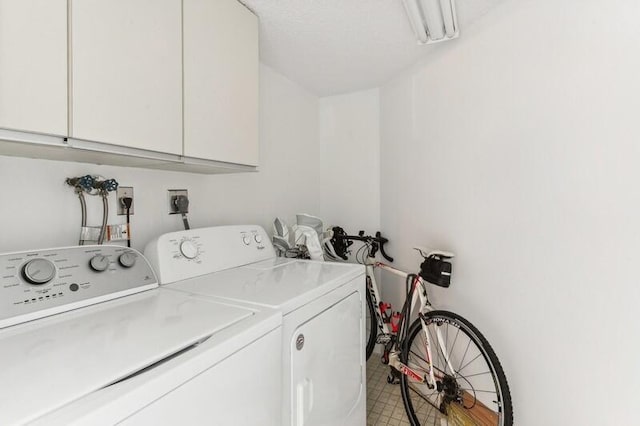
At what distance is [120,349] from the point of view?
716 millimetres

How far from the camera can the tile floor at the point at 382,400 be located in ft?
6.24

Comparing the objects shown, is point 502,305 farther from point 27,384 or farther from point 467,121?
point 27,384

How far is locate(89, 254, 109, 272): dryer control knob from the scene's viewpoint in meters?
1.08

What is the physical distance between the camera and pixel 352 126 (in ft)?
9.38

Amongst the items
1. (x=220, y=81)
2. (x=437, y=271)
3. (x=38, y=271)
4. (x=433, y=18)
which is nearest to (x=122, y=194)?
(x=38, y=271)

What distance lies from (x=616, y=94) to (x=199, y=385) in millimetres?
1722

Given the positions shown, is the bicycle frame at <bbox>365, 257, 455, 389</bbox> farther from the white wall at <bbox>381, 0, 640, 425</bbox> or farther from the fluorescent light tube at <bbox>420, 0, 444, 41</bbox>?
the fluorescent light tube at <bbox>420, 0, 444, 41</bbox>

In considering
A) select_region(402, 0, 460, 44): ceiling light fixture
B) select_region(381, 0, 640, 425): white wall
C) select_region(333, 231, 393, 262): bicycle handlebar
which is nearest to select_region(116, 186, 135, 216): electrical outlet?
select_region(333, 231, 393, 262): bicycle handlebar

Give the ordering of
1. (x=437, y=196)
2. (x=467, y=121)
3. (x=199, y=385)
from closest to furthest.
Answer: (x=199, y=385), (x=467, y=121), (x=437, y=196)

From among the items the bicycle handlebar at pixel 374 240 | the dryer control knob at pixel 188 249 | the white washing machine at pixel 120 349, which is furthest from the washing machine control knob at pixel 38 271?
the bicycle handlebar at pixel 374 240

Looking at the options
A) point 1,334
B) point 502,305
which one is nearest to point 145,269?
point 1,334

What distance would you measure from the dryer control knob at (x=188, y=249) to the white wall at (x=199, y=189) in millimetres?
248

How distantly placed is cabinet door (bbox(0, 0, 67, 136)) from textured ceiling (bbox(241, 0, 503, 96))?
0.97 metres

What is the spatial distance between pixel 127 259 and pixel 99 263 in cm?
10
